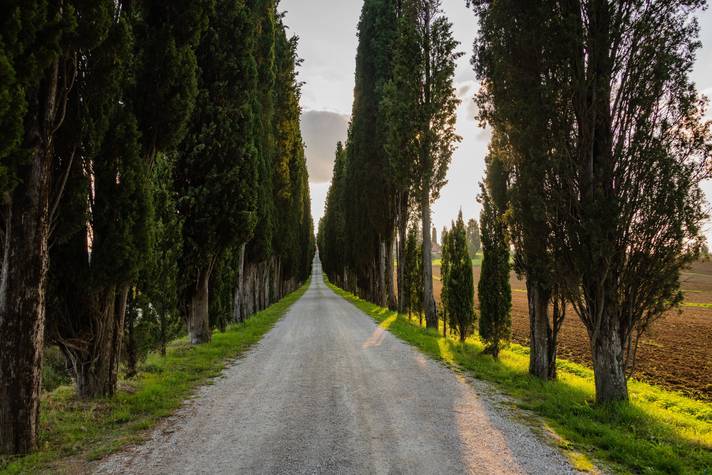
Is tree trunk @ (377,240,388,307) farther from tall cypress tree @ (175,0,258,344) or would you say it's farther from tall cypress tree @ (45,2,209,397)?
tall cypress tree @ (45,2,209,397)

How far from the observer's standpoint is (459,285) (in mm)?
13359

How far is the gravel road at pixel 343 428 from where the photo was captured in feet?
12.9

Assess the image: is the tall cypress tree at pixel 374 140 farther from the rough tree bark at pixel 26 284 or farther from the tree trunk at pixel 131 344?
the rough tree bark at pixel 26 284

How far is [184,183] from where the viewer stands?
37.8 ft

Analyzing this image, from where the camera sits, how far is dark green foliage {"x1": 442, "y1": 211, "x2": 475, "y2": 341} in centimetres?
1328

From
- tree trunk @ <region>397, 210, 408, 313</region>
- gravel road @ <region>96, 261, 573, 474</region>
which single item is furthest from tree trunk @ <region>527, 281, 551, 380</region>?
tree trunk @ <region>397, 210, 408, 313</region>

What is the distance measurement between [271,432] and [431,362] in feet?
16.9

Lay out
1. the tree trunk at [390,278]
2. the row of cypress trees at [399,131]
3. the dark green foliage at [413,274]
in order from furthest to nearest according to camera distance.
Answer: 1. the tree trunk at [390,278]
2. the dark green foliage at [413,274]
3. the row of cypress trees at [399,131]

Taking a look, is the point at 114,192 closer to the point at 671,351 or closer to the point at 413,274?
the point at 413,274

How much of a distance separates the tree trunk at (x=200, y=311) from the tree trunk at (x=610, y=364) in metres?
9.99

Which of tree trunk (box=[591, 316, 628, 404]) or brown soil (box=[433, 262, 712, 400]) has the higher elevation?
tree trunk (box=[591, 316, 628, 404])

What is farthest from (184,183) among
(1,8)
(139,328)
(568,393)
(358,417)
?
(568,393)

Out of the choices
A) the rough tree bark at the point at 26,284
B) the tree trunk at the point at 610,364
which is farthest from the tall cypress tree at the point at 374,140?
the rough tree bark at the point at 26,284

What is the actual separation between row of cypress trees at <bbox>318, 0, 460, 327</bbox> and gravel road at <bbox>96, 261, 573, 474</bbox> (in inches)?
368
